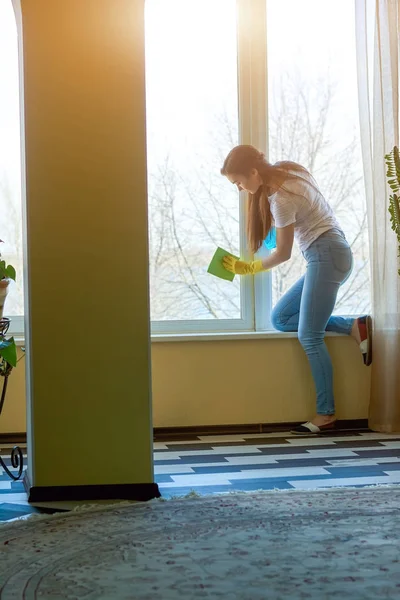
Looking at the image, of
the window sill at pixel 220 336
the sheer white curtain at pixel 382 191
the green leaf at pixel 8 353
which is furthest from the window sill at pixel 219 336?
the green leaf at pixel 8 353

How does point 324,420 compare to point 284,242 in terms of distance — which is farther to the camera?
point 324,420

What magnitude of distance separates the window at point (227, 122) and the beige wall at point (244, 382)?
224mm

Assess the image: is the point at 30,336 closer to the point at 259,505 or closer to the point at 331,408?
the point at 259,505

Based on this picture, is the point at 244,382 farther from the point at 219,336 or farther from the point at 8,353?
the point at 8,353

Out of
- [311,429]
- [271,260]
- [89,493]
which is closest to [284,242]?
[271,260]

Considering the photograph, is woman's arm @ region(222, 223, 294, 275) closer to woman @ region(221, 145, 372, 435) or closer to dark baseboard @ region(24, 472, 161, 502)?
woman @ region(221, 145, 372, 435)

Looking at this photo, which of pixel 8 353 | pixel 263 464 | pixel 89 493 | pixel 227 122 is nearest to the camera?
pixel 89 493

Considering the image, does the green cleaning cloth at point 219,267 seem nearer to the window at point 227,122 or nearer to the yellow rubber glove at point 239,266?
the yellow rubber glove at point 239,266

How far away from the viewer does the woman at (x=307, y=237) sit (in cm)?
444

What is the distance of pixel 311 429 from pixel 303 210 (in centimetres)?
109

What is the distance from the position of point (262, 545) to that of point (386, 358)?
2.38 metres

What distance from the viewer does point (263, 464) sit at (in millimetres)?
3723

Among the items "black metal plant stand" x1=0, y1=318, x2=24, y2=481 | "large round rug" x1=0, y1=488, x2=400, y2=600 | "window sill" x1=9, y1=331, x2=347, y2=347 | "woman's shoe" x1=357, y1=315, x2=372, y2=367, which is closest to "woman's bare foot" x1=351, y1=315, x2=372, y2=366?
"woman's shoe" x1=357, y1=315, x2=372, y2=367

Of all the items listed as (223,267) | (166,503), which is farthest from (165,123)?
(166,503)
